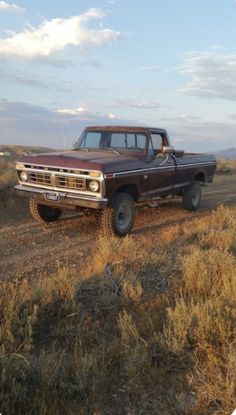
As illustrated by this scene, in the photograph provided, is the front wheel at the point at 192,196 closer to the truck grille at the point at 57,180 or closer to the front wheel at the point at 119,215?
the front wheel at the point at 119,215

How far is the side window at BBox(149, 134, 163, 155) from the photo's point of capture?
9242 mm

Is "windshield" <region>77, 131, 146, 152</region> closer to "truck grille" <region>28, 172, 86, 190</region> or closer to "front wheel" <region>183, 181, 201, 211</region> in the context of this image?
"truck grille" <region>28, 172, 86, 190</region>

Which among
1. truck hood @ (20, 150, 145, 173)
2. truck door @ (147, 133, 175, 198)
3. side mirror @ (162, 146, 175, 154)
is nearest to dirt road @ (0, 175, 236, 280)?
truck door @ (147, 133, 175, 198)

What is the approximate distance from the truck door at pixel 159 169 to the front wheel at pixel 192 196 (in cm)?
113

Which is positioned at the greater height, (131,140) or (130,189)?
(131,140)

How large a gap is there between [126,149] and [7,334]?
5883 millimetres

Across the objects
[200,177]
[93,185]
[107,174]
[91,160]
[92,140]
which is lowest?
[200,177]

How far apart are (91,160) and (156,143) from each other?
7.63ft

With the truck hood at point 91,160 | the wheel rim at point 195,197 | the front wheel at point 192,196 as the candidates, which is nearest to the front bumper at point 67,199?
the truck hood at point 91,160

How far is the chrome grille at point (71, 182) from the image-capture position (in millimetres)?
7691

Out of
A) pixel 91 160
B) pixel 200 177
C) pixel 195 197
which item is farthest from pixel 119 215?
pixel 200 177

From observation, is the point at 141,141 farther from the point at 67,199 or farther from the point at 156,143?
the point at 67,199

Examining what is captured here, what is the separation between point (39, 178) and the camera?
27.2 ft

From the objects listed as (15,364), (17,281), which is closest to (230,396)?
(15,364)
